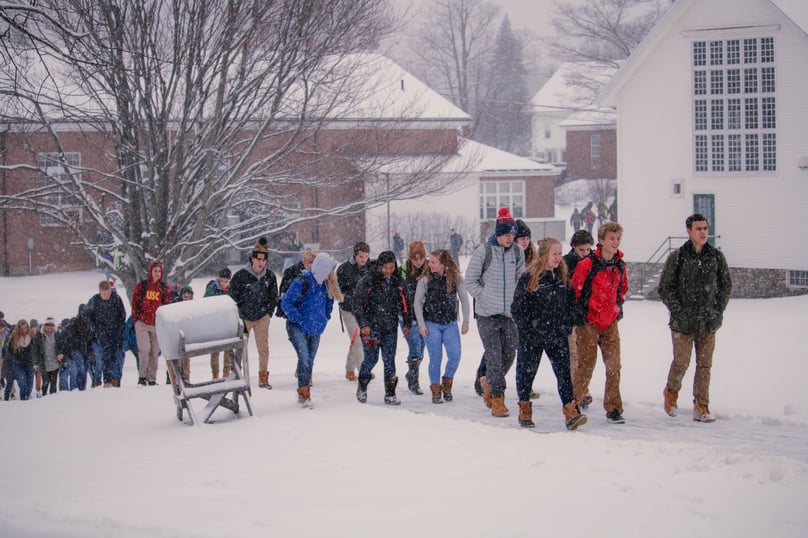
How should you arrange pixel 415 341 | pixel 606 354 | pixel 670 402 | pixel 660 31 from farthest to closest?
pixel 660 31 < pixel 415 341 < pixel 670 402 < pixel 606 354

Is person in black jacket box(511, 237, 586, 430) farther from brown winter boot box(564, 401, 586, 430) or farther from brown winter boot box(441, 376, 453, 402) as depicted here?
brown winter boot box(441, 376, 453, 402)

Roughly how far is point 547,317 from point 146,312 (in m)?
6.68

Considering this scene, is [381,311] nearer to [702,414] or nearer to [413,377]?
[413,377]

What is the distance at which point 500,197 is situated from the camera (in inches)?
1810

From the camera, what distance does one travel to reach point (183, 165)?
→ 59.6ft

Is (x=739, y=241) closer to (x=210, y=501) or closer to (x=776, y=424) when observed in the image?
(x=776, y=424)

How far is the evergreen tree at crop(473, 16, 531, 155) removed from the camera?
86.4 m

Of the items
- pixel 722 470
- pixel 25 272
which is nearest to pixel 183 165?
pixel 722 470

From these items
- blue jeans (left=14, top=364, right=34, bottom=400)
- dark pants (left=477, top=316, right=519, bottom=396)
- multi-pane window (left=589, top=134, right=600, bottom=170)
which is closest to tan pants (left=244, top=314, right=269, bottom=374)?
dark pants (left=477, top=316, right=519, bottom=396)

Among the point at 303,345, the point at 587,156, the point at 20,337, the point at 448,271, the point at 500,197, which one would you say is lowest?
the point at 20,337

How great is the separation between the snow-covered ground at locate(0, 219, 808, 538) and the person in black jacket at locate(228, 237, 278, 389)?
1.64 metres

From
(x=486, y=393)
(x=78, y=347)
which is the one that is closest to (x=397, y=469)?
(x=486, y=393)

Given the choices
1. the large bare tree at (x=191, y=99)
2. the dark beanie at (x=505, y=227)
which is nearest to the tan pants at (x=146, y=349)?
the large bare tree at (x=191, y=99)

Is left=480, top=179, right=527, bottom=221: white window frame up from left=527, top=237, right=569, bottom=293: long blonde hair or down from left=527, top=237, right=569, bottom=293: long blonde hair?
up
